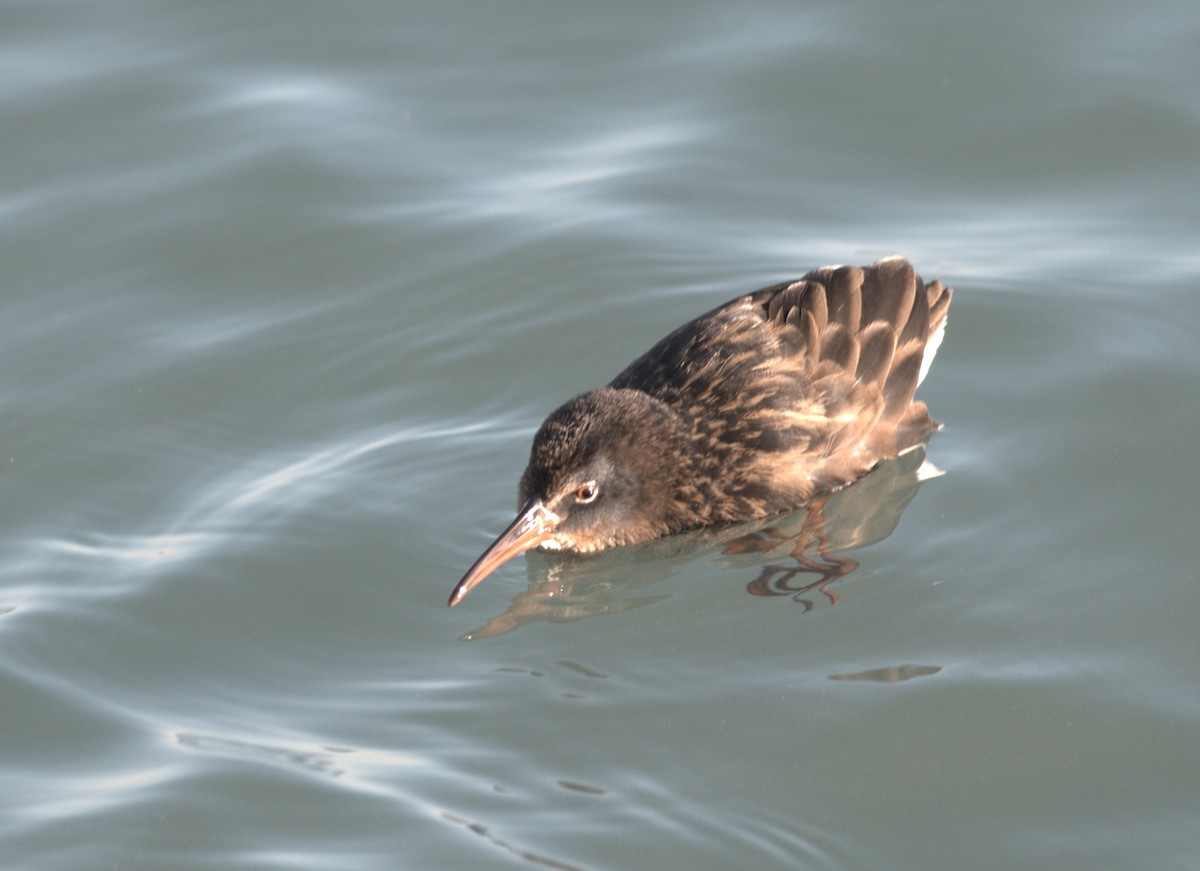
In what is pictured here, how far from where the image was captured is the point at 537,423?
411 inches

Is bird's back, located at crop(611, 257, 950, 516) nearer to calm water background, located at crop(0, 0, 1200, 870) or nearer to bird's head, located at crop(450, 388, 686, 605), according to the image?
bird's head, located at crop(450, 388, 686, 605)

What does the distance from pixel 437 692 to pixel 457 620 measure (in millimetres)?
663

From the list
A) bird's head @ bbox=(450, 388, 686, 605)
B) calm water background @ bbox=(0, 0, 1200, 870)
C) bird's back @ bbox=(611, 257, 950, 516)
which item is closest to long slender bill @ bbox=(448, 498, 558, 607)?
bird's head @ bbox=(450, 388, 686, 605)

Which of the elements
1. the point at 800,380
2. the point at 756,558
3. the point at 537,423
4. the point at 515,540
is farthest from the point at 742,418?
the point at 515,540

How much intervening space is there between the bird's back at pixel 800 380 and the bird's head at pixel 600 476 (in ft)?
0.76

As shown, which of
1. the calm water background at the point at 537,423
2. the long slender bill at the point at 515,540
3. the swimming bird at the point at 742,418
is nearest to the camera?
the calm water background at the point at 537,423

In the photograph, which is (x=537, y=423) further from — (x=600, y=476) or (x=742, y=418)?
(x=742, y=418)

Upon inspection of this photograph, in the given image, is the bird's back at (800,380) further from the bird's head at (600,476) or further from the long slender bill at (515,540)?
the long slender bill at (515,540)

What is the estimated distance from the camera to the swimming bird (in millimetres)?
9352

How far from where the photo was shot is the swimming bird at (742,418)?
9352 millimetres

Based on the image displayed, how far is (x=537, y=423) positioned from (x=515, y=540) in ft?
4.74

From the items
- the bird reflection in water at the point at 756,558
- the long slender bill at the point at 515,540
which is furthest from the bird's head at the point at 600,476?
the bird reflection in water at the point at 756,558

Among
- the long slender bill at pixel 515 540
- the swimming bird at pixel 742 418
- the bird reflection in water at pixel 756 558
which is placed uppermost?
the swimming bird at pixel 742 418

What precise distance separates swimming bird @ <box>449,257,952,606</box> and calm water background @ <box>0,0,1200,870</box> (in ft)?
0.91
